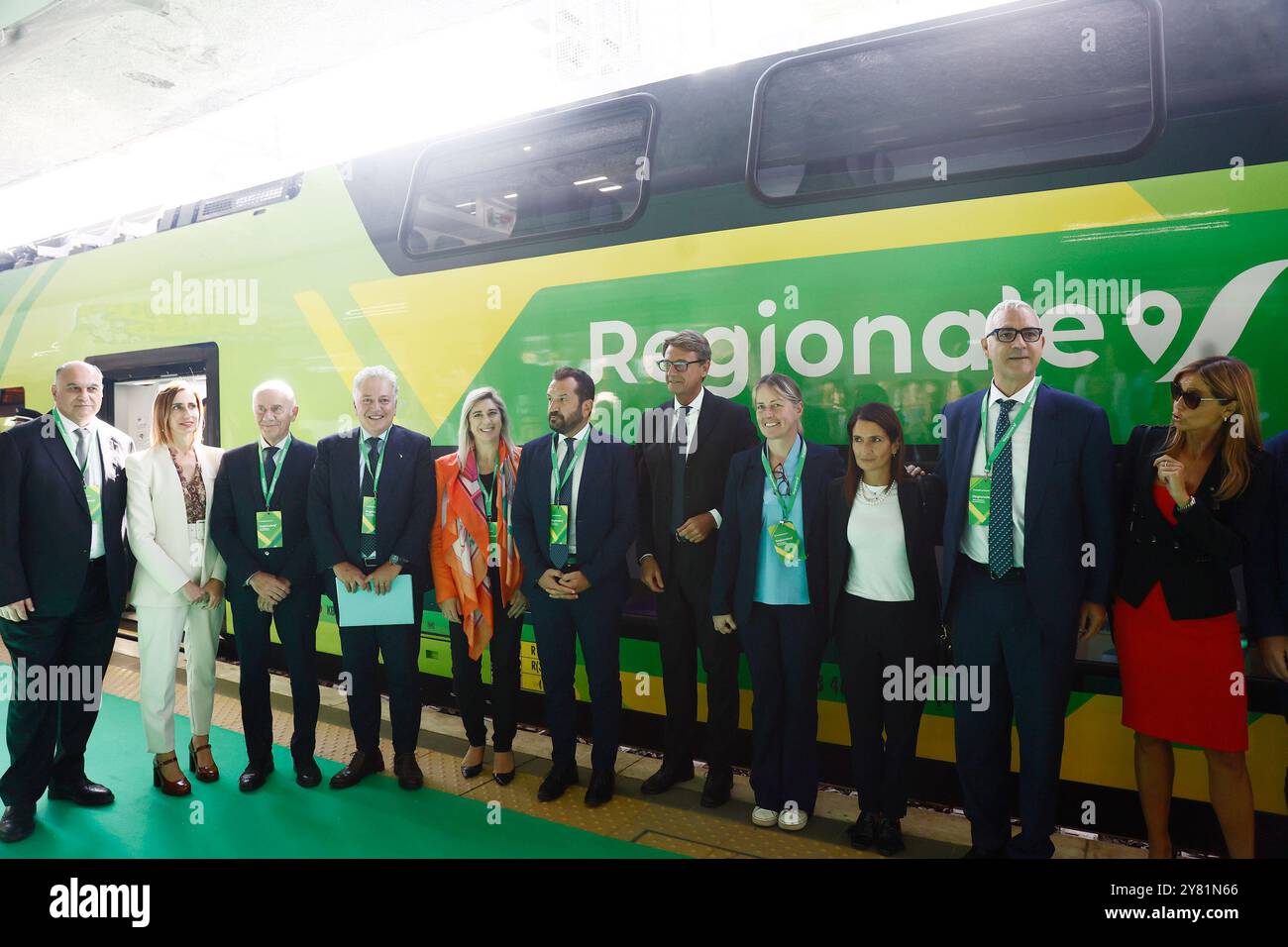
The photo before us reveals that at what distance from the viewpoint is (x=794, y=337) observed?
317cm

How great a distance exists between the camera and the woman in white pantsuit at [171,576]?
346 centimetres

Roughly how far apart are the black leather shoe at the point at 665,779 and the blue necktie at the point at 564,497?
1019 millimetres

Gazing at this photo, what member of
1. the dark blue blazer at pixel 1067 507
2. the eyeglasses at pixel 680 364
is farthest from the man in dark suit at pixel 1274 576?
the eyeglasses at pixel 680 364

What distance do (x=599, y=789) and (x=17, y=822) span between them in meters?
2.37

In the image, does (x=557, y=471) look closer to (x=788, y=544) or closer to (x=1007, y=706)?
(x=788, y=544)

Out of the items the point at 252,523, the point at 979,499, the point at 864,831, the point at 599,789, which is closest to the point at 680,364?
the point at 979,499

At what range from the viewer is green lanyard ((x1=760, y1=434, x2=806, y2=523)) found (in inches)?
119

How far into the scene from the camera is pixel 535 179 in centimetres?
382

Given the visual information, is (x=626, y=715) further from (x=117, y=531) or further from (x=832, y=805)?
(x=117, y=531)

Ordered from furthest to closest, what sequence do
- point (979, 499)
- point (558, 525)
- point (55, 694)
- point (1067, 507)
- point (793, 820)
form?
point (558, 525)
point (55, 694)
point (793, 820)
point (979, 499)
point (1067, 507)

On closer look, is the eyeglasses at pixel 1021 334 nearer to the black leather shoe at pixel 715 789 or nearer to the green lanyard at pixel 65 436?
the black leather shoe at pixel 715 789

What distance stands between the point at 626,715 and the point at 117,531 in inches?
97.7

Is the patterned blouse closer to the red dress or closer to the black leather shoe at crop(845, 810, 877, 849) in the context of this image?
the black leather shoe at crop(845, 810, 877, 849)
